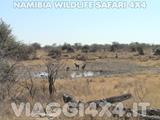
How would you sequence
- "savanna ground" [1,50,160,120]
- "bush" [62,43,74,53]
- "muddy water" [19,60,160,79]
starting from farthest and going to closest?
"bush" [62,43,74,53]
"muddy water" [19,60,160,79]
"savanna ground" [1,50,160,120]

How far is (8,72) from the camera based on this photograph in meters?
Answer: 14.5

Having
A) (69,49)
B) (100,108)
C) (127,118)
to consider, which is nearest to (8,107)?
(100,108)

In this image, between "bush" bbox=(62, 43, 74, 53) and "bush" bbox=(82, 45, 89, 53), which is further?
"bush" bbox=(82, 45, 89, 53)

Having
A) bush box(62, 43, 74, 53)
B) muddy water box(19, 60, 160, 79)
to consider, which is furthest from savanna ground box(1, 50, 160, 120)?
bush box(62, 43, 74, 53)

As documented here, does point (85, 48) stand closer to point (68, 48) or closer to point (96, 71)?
point (68, 48)

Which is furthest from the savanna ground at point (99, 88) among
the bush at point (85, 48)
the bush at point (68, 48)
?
the bush at point (85, 48)

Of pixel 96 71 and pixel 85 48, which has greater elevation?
pixel 85 48

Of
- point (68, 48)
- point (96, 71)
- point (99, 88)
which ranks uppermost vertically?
point (68, 48)

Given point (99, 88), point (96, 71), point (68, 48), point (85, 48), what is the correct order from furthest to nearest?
point (85, 48), point (68, 48), point (96, 71), point (99, 88)

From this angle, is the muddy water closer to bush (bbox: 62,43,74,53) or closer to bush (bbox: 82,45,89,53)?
bush (bbox: 62,43,74,53)

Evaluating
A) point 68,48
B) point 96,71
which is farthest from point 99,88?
point 68,48

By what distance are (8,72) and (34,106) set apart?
10.3 ft

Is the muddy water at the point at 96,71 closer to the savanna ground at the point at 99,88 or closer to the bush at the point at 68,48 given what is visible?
the savanna ground at the point at 99,88

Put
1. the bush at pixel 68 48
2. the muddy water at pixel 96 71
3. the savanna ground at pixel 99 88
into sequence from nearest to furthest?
the savanna ground at pixel 99 88, the muddy water at pixel 96 71, the bush at pixel 68 48
